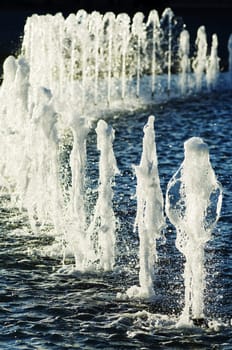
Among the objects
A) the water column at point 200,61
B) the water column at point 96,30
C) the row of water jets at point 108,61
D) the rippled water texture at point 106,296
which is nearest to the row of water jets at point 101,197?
the rippled water texture at point 106,296

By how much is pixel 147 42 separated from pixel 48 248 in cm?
2284

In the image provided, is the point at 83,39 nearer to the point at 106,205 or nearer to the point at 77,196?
the point at 77,196

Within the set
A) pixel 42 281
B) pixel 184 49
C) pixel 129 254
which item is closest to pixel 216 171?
pixel 129 254

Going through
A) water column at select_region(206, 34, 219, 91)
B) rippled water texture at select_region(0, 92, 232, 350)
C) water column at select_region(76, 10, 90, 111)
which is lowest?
rippled water texture at select_region(0, 92, 232, 350)

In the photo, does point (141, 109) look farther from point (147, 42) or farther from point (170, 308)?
point (170, 308)

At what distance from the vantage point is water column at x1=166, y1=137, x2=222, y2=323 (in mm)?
11680

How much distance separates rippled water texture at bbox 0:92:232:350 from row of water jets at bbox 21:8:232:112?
441 inches

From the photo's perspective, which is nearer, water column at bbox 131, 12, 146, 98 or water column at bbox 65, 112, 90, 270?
water column at bbox 65, 112, 90, 270

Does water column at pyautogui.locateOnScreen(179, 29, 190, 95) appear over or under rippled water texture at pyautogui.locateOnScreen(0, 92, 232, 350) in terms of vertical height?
over

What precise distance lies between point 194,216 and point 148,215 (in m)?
1.45

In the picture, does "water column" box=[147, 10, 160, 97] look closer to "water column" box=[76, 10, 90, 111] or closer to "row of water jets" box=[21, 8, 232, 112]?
"row of water jets" box=[21, 8, 232, 112]

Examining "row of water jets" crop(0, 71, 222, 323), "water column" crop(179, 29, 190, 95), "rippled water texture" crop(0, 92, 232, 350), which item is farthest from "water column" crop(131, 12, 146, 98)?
"rippled water texture" crop(0, 92, 232, 350)

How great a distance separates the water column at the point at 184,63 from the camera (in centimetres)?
3132

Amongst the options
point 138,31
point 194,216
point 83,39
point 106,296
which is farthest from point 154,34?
point 194,216
